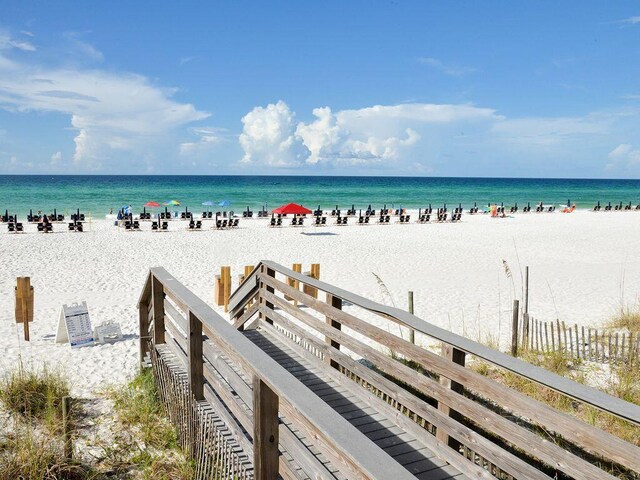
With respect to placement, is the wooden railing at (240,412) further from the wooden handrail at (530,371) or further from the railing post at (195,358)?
the wooden handrail at (530,371)

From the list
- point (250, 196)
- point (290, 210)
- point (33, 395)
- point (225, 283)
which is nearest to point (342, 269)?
point (225, 283)

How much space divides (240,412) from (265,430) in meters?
0.88

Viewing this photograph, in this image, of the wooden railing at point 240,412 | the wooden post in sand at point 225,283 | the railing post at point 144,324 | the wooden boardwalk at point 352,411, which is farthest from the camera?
the wooden post in sand at point 225,283

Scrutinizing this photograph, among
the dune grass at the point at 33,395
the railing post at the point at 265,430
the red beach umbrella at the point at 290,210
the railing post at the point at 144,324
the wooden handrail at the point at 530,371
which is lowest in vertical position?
the dune grass at the point at 33,395

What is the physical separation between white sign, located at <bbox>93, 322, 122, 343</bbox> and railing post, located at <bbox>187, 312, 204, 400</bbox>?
15.2 ft

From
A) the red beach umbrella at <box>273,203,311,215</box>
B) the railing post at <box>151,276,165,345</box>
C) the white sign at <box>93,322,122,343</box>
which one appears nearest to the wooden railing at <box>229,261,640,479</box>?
the railing post at <box>151,276,165,345</box>

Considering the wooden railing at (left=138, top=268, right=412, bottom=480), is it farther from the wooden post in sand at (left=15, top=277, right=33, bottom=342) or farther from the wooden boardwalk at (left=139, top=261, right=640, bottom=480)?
the wooden post in sand at (left=15, top=277, right=33, bottom=342)

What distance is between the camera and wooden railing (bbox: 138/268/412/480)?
1.67 meters

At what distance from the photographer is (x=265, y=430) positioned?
2.34 m

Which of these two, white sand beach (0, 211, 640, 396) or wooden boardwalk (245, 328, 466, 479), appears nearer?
wooden boardwalk (245, 328, 466, 479)

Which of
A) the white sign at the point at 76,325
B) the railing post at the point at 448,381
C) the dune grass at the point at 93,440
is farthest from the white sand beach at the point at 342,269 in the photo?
the railing post at the point at 448,381

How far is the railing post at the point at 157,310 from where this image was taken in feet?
16.4

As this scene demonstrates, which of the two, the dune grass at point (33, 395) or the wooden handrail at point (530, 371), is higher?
the wooden handrail at point (530, 371)

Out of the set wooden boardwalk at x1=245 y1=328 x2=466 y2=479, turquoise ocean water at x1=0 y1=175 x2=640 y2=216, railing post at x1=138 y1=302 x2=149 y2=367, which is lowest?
wooden boardwalk at x1=245 y1=328 x2=466 y2=479
